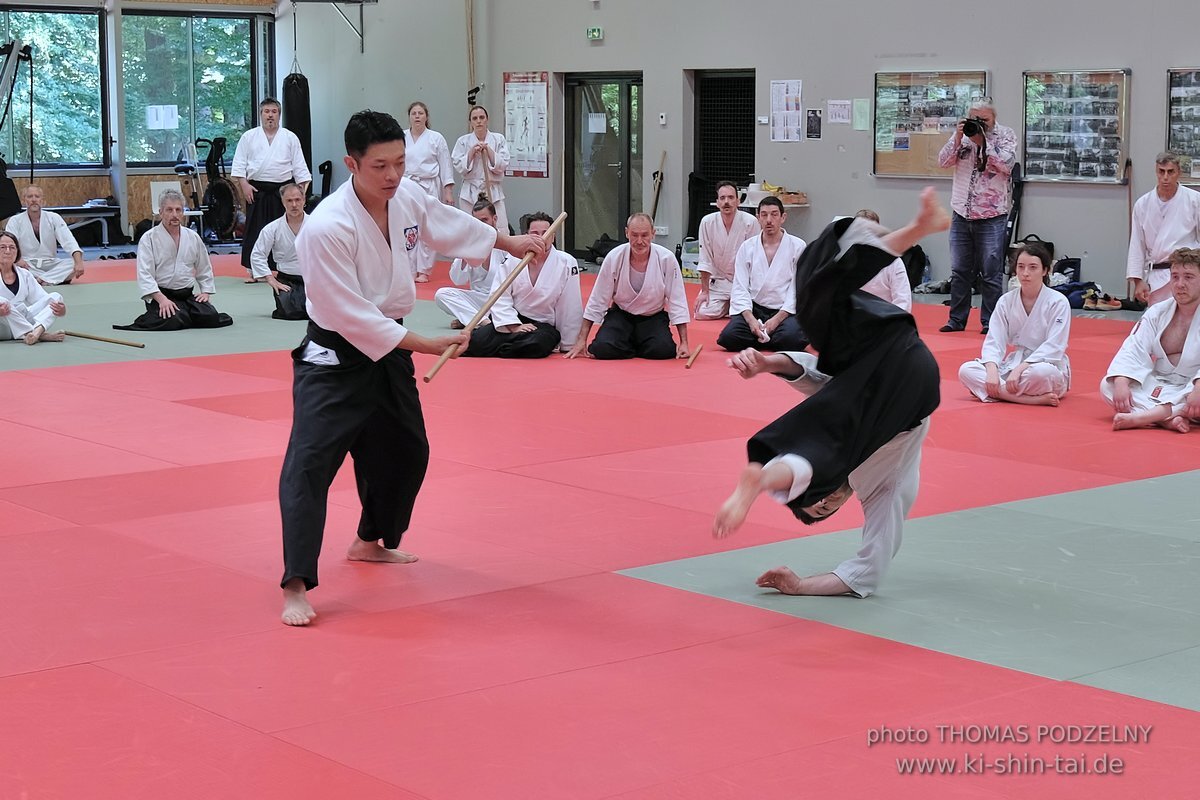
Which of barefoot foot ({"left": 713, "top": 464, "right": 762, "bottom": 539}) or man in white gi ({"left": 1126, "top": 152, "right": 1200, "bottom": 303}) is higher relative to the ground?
man in white gi ({"left": 1126, "top": 152, "right": 1200, "bottom": 303})

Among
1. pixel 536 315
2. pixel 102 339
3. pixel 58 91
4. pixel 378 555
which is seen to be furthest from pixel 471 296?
pixel 58 91

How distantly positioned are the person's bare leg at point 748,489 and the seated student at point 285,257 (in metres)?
8.02

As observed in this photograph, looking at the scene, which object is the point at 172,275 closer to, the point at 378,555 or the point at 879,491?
the point at 378,555

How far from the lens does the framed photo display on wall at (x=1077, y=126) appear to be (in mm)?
11180

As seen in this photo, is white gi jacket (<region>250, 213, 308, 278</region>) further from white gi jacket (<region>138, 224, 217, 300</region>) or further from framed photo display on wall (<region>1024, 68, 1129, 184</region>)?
framed photo display on wall (<region>1024, 68, 1129, 184</region>)

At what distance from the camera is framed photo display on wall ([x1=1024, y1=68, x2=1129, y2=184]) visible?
11.2m

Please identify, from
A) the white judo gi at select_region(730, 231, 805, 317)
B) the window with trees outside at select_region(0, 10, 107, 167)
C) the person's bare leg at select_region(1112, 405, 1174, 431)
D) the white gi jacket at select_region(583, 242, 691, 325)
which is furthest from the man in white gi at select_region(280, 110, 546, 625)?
the window with trees outside at select_region(0, 10, 107, 167)

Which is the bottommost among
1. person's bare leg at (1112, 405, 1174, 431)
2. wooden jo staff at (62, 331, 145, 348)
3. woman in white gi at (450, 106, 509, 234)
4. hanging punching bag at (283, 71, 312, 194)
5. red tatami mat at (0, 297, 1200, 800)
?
red tatami mat at (0, 297, 1200, 800)

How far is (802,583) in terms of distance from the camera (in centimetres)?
437

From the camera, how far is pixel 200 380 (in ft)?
28.2

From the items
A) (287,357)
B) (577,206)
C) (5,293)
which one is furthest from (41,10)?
(287,357)

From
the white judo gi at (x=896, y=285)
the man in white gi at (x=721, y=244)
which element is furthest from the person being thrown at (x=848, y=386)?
the man in white gi at (x=721, y=244)

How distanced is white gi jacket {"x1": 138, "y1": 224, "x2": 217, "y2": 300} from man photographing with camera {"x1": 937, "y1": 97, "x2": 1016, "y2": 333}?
215 inches

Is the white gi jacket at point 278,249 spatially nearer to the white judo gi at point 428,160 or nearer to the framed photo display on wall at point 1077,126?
the white judo gi at point 428,160
